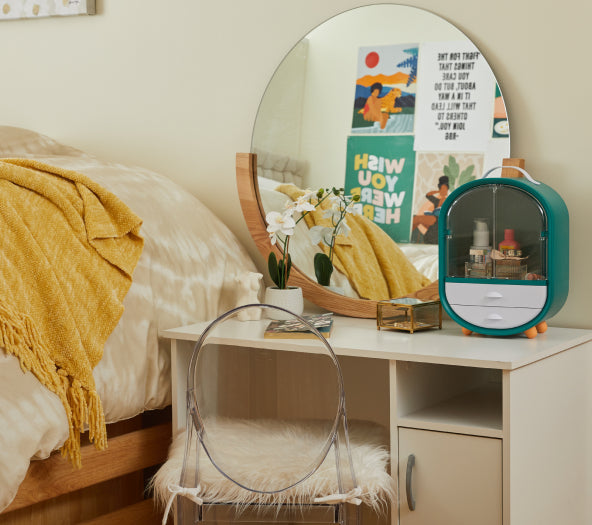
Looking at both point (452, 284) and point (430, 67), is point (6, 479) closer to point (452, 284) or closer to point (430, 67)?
point (452, 284)

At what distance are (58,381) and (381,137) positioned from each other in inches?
36.2

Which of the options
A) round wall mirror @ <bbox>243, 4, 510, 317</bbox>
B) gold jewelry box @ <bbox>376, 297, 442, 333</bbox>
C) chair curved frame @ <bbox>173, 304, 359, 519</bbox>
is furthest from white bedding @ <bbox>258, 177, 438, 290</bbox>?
chair curved frame @ <bbox>173, 304, 359, 519</bbox>

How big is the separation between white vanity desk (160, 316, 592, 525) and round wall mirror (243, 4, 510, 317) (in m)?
0.26

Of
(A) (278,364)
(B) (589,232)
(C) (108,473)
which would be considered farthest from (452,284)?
(C) (108,473)

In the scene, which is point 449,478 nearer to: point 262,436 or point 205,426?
point 262,436

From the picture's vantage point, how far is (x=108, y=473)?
1.69 meters

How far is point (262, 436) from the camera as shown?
4.54ft

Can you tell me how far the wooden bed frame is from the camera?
1.55 m

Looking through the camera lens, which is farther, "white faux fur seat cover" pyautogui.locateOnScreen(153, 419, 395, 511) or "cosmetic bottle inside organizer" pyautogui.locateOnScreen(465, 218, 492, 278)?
"cosmetic bottle inside organizer" pyautogui.locateOnScreen(465, 218, 492, 278)

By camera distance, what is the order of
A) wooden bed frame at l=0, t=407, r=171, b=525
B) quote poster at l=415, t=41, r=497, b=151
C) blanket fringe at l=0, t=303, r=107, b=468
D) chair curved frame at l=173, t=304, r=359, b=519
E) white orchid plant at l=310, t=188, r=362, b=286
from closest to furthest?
chair curved frame at l=173, t=304, r=359, b=519 → blanket fringe at l=0, t=303, r=107, b=468 → wooden bed frame at l=0, t=407, r=171, b=525 → quote poster at l=415, t=41, r=497, b=151 → white orchid plant at l=310, t=188, r=362, b=286

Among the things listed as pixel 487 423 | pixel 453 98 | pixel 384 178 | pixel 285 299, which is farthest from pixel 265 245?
pixel 487 423

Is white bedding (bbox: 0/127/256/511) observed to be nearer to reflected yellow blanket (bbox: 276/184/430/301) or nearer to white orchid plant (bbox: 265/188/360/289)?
white orchid plant (bbox: 265/188/360/289)

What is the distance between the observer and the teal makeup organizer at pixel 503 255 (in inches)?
61.6

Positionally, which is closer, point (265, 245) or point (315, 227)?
point (315, 227)
